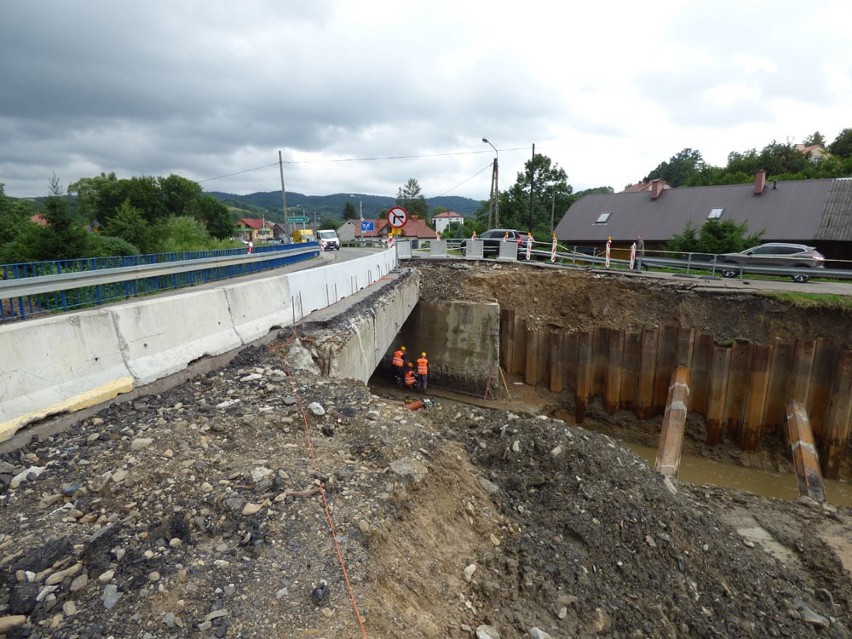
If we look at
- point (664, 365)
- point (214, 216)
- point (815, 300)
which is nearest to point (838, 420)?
point (815, 300)

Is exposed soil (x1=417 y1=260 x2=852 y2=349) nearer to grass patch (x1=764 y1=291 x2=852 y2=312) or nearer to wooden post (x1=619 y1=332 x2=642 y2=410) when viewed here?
grass patch (x1=764 y1=291 x2=852 y2=312)

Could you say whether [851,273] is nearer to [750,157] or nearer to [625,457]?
[625,457]

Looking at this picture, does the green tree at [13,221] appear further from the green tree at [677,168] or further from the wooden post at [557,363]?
the green tree at [677,168]

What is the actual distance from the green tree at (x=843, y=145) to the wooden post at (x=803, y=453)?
49.1m

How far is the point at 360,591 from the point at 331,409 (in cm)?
230

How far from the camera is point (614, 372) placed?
12672 mm

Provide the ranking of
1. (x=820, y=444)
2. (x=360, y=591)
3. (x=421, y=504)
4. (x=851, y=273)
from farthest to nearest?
1. (x=851, y=273)
2. (x=820, y=444)
3. (x=421, y=504)
4. (x=360, y=591)

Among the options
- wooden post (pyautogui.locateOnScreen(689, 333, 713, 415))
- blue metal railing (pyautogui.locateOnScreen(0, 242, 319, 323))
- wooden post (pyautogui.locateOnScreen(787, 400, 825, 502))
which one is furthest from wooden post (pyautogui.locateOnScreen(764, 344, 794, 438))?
blue metal railing (pyautogui.locateOnScreen(0, 242, 319, 323))

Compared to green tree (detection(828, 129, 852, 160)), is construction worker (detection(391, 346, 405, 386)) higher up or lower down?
lower down

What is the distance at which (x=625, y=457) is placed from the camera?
18.5ft

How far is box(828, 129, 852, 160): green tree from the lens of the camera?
4384cm

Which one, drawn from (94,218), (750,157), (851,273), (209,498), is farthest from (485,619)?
(750,157)

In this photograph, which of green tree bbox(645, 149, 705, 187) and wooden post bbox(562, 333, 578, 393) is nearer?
wooden post bbox(562, 333, 578, 393)

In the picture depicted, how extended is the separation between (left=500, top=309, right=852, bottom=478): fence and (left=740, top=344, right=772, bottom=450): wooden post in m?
0.02
